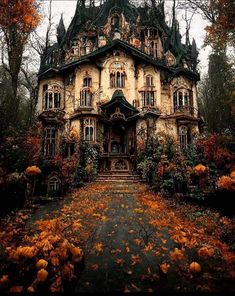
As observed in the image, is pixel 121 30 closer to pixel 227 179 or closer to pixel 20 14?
pixel 20 14

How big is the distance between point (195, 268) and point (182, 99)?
2141 cm

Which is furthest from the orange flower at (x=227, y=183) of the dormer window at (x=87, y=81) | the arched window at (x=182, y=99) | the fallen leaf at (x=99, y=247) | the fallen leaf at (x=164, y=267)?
the dormer window at (x=87, y=81)

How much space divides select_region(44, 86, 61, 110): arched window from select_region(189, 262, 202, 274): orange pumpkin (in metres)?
21.6

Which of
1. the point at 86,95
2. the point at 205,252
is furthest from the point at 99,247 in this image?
the point at 86,95

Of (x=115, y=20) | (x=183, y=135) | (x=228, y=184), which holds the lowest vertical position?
(x=228, y=184)

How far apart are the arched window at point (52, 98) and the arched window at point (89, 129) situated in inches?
152

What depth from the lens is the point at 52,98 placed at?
2520 cm

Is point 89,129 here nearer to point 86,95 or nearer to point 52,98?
point 86,95

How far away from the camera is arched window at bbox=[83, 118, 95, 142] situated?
23297 millimetres

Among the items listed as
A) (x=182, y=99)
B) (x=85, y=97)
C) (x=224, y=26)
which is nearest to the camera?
(x=224, y=26)

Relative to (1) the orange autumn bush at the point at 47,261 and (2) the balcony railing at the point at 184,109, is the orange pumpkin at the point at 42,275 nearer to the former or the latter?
(1) the orange autumn bush at the point at 47,261

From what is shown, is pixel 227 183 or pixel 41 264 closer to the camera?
pixel 41 264

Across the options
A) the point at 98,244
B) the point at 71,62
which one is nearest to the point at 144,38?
the point at 71,62

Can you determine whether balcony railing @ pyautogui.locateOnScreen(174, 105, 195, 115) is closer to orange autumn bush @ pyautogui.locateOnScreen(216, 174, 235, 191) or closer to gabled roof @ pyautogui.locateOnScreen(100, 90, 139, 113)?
gabled roof @ pyautogui.locateOnScreen(100, 90, 139, 113)
